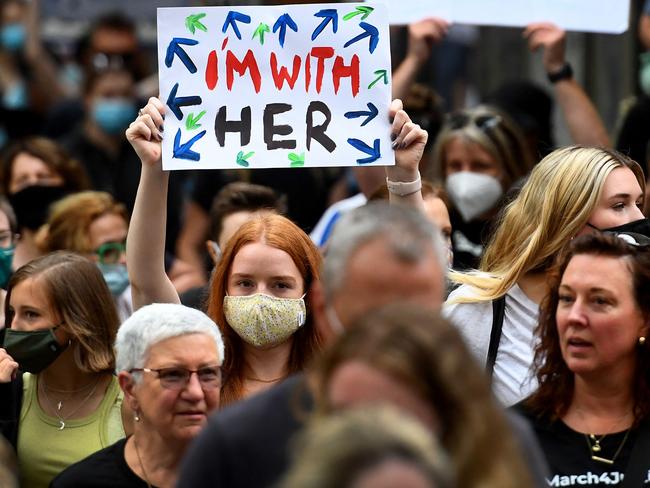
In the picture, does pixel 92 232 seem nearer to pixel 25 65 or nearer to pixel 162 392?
pixel 162 392

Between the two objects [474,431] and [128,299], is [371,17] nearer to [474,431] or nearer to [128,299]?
[128,299]

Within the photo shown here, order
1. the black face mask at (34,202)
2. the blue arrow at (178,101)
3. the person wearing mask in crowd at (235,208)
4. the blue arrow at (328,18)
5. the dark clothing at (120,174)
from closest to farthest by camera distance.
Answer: the blue arrow at (178,101) → the blue arrow at (328,18) → the person wearing mask in crowd at (235,208) → the black face mask at (34,202) → the dark clothing at (120,174)

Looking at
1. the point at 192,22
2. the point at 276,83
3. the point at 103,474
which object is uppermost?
the point at 192,22

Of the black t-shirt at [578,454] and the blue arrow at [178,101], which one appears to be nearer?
the black t-shirt at [578,454]

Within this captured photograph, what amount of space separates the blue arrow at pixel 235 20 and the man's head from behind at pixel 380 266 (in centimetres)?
227

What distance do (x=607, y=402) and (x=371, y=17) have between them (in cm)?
161

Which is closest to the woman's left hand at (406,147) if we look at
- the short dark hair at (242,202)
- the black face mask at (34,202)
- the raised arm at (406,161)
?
the raised arm at (406,161)

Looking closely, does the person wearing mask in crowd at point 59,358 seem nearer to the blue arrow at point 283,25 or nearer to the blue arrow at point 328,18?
the blue arrow at point 283,25

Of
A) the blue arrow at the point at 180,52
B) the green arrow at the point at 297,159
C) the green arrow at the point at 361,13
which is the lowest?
the green arrow at the point at 297,159

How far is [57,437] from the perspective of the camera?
17.3 ft

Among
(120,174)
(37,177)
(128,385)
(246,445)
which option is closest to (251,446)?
(246,445)

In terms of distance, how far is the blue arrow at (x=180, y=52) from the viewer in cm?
518

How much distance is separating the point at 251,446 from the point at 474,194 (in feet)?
14.6

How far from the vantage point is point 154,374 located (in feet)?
14.4
